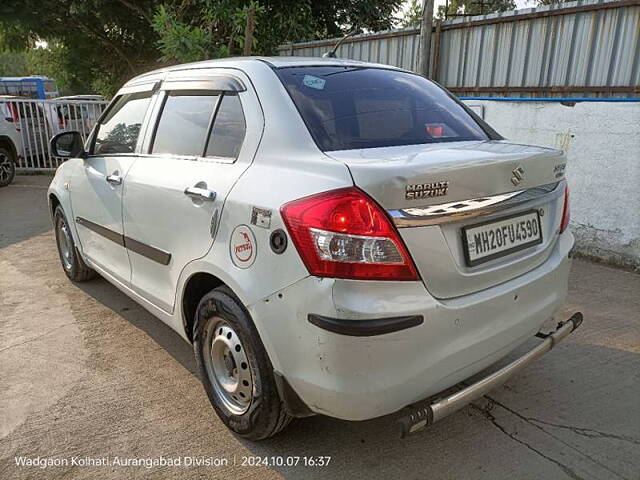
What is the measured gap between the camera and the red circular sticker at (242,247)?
213 centimetres

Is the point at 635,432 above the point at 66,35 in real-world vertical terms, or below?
below

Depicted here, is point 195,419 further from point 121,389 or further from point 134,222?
point 134,222

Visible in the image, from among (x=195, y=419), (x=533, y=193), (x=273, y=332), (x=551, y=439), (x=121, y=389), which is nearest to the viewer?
(x=273, y=332)

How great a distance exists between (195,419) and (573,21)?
17.7 feet

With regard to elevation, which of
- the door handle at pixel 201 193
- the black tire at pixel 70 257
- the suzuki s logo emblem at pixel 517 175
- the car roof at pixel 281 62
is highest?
the car roof at pixel 281 62

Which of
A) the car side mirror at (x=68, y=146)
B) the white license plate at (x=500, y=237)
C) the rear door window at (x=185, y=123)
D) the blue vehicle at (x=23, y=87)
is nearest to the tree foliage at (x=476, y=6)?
the car side mirror at (x=68, y=146)

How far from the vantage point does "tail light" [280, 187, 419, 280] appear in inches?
73.0

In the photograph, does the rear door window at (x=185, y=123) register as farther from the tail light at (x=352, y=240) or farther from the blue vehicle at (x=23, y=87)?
the blue vehicle at (x=23, y=87)

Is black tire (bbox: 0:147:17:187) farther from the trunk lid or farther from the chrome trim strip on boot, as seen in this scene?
the chrome trim strip on boot

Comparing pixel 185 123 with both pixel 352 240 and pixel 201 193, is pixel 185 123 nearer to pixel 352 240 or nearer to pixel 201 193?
pixel 201 193

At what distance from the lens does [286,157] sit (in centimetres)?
218

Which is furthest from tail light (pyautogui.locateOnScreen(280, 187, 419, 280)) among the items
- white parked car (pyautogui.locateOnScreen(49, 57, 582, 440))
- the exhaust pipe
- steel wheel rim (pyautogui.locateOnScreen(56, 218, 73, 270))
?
steel wheel rim (pyautogui.locateOnScreen(56, 218, 73, 270))

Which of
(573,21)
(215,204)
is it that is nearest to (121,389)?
(215,204)

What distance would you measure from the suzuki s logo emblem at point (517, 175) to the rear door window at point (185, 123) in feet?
4.97
